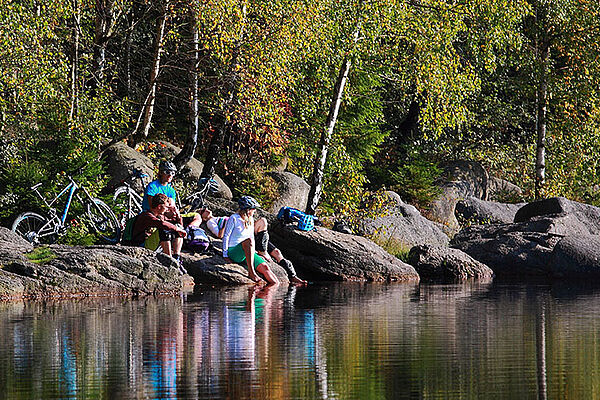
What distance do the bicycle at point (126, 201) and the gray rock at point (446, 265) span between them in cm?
616

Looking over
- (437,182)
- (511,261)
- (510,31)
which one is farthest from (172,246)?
(437,182)

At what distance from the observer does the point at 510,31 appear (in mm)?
29297

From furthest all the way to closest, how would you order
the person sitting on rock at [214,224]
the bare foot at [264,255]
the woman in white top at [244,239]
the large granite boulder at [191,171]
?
the large granite boulder at [191,171]
the person sitting on rock at [214,224]
the bare foot at [264,255]
the woman in white top at [244,239]

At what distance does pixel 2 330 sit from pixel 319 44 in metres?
14.3

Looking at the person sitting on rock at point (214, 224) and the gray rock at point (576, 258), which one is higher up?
the person sitting on rock at point (214, 224)

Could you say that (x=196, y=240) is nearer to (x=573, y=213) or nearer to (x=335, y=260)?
(x=335, y=260)

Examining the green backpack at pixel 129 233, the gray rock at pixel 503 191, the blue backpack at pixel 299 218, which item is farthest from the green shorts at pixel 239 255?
the gray rock at pixel 503 191

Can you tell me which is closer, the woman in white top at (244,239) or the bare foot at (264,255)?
the woman in white top at (244,239)

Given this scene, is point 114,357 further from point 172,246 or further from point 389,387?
point 172,246

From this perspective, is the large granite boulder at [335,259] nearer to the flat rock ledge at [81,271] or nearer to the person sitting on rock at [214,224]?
the person sitting on rock at [214,224]

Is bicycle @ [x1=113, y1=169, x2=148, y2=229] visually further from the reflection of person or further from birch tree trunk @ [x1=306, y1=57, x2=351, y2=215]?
birch tree trunk @ [x1=306, y1=57, x2=351, y2=215]

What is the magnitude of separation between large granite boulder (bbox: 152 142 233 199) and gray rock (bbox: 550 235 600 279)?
821cm

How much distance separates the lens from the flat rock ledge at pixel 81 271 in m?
15.8

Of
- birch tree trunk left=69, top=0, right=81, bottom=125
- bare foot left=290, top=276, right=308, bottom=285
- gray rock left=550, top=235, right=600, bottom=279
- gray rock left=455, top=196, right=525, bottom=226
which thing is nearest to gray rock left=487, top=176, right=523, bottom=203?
gray rock left=455, top=196, right=525, bottom=226
